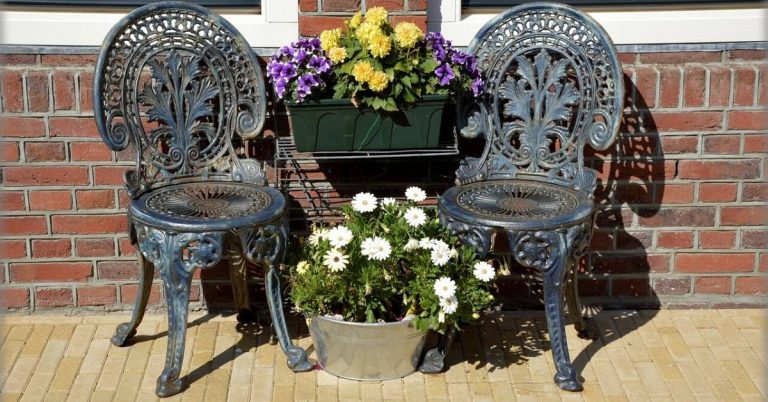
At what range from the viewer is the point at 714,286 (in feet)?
14.0

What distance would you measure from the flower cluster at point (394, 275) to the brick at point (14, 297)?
4.11 feet

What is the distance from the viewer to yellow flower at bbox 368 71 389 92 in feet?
11.7

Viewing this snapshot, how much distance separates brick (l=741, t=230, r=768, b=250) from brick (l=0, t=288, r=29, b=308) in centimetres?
290

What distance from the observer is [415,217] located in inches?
143

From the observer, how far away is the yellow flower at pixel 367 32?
3570mm

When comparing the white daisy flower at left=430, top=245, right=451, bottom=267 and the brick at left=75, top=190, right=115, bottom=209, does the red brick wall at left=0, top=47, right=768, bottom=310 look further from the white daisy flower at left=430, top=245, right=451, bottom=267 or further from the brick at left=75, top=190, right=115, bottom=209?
the white daisy flower at left=430, top=245, right=451, bottom=267

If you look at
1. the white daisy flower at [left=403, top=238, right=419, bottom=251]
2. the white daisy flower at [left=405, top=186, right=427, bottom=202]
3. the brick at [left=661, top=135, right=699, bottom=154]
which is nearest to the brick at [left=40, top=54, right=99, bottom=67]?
the white daisy flower at [left=405, top=186, right=427, bottom=202]

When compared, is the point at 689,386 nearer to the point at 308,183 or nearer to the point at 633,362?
the point at 633,362

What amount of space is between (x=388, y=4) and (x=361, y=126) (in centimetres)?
51

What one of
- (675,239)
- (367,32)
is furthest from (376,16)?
(675,239)

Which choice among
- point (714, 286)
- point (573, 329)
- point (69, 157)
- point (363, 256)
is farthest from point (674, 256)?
point (69, 157)

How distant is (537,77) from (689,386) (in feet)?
4.12

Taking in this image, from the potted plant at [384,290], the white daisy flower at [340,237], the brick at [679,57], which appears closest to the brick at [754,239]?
the brick at [679,57]

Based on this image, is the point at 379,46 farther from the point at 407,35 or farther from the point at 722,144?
the point at 722,144
